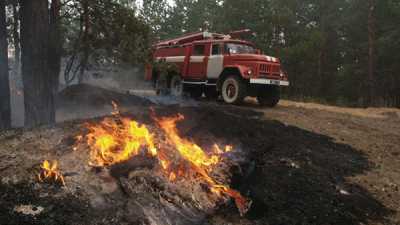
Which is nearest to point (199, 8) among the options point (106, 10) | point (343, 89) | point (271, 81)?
point (343, 89)

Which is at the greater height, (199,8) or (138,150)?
(199,8)

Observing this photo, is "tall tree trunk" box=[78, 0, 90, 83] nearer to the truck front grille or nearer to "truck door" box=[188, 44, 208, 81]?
"truck door" box=[188, 44, 208, 81]

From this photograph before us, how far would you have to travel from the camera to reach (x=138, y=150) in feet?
21.0

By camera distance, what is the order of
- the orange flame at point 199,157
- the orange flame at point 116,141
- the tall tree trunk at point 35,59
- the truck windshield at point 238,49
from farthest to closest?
the truck windshield at point 238,49, the tall tree trunk at point 35,59, the orange flame at point 116,141, the orange flame at point 199,157

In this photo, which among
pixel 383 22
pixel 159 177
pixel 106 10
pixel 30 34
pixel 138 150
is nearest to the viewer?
pixel 159 177

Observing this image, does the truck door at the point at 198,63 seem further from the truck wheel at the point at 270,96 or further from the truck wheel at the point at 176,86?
the truck wheel at the point at 270,96

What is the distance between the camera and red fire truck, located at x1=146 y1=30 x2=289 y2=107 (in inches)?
588

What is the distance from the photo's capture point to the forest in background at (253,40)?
1005 centimetres

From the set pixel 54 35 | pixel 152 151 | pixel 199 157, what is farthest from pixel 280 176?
pixel 54 35

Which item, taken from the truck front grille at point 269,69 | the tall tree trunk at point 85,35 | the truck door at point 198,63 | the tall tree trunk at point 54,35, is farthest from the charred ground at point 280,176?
the truck door at point 198,63

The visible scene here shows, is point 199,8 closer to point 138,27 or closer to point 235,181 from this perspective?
point 138,27

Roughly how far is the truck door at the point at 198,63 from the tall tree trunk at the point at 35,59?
758 cm

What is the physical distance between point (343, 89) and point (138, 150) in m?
29.9

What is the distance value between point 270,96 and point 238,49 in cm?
222
